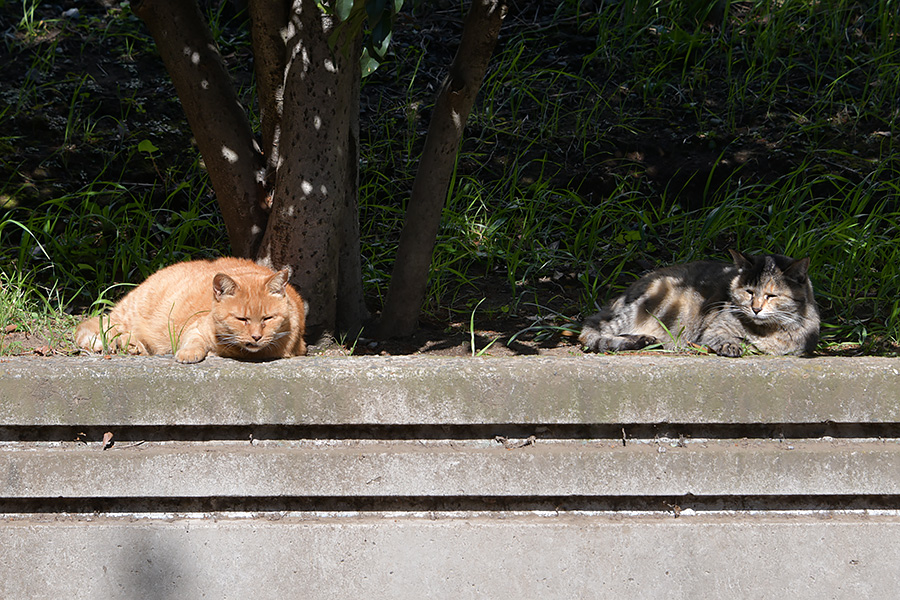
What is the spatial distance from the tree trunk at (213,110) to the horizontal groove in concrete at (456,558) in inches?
57.1

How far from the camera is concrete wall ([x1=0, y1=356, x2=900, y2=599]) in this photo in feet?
7.89

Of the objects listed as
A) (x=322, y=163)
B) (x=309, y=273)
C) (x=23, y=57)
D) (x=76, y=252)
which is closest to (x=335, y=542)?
(x=309, y=273)

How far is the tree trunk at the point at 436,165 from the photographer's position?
2.93m

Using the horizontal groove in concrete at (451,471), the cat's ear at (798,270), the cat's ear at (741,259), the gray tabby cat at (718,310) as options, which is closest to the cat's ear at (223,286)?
the horizontal groove in concrete at (451,471)

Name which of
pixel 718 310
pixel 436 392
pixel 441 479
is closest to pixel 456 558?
pixel 441 479

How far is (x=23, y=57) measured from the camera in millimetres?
5324

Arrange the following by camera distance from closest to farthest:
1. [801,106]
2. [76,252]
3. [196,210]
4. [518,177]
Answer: [76,252]
[196,210]
[518,177]
[801,106]

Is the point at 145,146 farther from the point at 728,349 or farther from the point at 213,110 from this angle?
the point at 728,349

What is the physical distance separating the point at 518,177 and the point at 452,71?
1586mm

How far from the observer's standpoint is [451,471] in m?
2.43

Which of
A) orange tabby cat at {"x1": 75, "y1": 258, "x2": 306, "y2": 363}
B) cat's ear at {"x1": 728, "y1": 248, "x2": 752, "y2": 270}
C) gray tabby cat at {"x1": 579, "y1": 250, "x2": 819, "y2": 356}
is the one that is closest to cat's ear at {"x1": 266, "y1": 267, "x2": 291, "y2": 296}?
orange tabby cat at {"x1": 75, "y1": 258, "x2": 306, "y2": 363}

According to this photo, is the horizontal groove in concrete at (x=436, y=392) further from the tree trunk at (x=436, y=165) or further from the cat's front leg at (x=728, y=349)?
the tree trunk at (x=436, y=165)

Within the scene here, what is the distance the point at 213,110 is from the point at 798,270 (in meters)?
2.67

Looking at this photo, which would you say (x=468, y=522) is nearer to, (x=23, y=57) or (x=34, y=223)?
(x=34, y=223)
